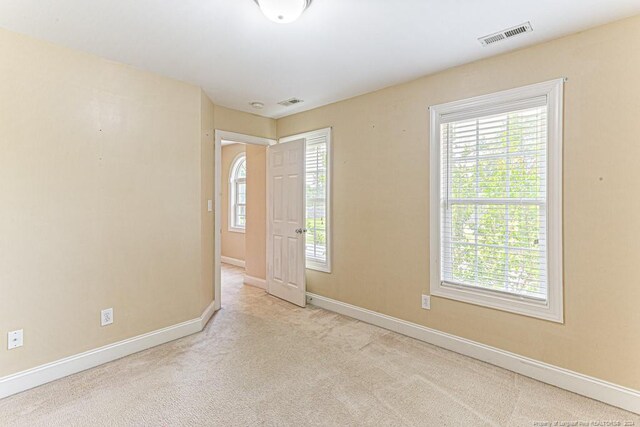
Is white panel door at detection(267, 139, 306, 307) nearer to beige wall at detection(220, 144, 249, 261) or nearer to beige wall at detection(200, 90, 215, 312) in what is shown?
beige wall at detection(200, 90, 215, 312)

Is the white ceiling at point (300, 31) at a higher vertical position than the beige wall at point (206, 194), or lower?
higher

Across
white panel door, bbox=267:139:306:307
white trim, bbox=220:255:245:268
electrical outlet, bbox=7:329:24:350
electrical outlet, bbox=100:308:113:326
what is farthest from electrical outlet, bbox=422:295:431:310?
white trim, bbox=220:255:245:268

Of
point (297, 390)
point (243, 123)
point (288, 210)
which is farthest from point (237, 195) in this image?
point (297, 390)

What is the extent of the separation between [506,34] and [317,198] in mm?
2460

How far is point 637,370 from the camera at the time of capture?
1945 mm

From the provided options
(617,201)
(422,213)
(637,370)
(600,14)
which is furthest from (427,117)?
(637,370)

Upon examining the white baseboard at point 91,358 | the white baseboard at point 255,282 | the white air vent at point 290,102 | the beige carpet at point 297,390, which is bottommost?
the beige carpet at point 297,390

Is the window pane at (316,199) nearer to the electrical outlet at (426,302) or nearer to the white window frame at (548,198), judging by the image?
the electrical outlet at (426,302)

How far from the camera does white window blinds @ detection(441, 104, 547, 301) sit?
2312mm

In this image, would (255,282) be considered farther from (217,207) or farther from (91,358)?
(91,358)

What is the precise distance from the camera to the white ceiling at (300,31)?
1856 millimetres

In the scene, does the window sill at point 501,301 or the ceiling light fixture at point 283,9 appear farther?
the window sill at point 501,301

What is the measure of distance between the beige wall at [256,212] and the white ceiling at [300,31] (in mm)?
1865

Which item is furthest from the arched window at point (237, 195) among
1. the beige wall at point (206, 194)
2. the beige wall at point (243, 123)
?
the beige wall at point (206, 194)
